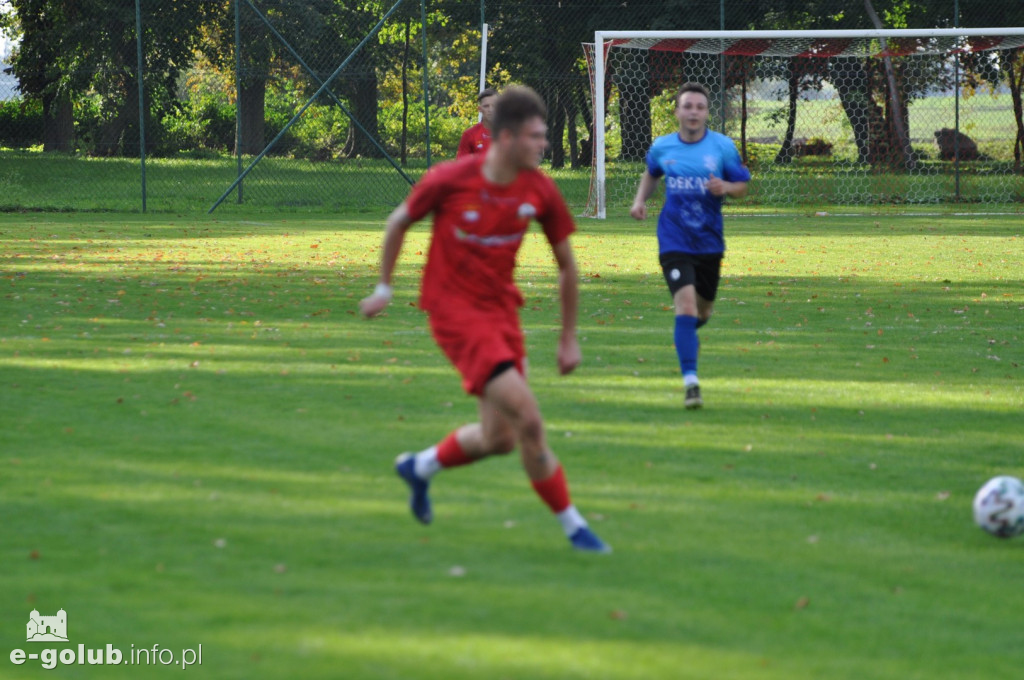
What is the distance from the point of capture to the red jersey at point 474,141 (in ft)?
50.4

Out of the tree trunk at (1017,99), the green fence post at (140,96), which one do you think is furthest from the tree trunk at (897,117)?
the green fence post at (140,96)

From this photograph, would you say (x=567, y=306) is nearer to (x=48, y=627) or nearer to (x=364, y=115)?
(x=48, y=627)

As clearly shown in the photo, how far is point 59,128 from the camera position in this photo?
26.7 m

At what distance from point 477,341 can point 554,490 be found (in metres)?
0.68

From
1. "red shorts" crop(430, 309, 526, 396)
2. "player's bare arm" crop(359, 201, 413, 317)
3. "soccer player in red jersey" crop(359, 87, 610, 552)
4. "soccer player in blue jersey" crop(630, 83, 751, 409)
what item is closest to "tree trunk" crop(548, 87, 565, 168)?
"soccer player in blue jersey" crop(630, 83, 751, 409)

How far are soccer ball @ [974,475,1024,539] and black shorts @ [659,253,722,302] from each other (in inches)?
130

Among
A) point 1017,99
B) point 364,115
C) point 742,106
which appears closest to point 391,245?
point 364,115

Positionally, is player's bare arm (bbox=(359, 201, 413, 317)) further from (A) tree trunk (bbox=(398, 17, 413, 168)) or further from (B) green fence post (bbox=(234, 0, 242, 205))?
(A) tree trunk (bbox=(398, 17, 413, 168))

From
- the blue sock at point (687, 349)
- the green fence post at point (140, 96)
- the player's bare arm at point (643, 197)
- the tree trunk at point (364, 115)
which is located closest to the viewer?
the blue sock at point (687, 349)

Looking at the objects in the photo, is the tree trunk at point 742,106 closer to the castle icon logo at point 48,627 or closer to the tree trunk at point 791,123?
the tree trunk at point 791,123

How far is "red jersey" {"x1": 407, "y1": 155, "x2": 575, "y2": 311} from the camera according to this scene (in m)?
5.27

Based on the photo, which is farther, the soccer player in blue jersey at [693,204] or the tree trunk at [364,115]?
the tree trunk at [364,115]

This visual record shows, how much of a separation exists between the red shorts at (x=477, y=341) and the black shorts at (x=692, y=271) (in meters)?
3.55

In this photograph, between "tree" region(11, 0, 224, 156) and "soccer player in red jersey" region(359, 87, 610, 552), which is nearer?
"soccer player in red jersey" region(359, 87, 610, 552)
